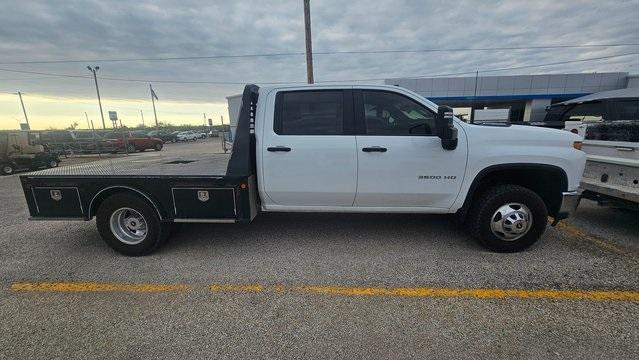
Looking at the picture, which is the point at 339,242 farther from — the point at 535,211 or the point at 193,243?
the point at 535,211

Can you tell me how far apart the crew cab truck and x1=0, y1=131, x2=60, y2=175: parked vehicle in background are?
1282cm

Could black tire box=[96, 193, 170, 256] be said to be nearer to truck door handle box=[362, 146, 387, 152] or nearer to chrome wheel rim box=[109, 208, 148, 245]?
chrome wheel rim box=[109, 208, 148, 245]

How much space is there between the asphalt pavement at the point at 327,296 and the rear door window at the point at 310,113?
149cm

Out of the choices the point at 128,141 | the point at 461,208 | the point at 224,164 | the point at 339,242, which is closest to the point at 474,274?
the point at 461,208

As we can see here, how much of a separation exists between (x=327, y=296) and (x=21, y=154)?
16652 mm

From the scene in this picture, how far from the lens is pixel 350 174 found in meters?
3.50

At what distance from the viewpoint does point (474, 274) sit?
3.18 meters

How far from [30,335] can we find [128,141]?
79.0ft

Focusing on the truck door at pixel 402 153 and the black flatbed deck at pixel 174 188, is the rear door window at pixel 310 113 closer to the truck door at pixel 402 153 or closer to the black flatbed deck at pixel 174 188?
the truck door at pixel 402 153

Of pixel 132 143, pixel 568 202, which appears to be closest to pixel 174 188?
pixel 568 202

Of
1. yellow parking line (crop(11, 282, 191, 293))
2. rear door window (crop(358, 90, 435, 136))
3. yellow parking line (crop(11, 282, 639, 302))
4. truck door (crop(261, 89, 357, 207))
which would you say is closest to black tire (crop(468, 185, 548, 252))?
yellow parking line (crop(11, 282, 639, 302))

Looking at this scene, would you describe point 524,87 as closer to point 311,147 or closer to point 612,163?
point 612,163

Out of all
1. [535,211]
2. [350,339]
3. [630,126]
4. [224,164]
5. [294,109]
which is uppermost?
[294,109]

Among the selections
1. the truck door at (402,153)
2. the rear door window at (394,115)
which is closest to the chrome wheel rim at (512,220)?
the truck door at (402,153)
